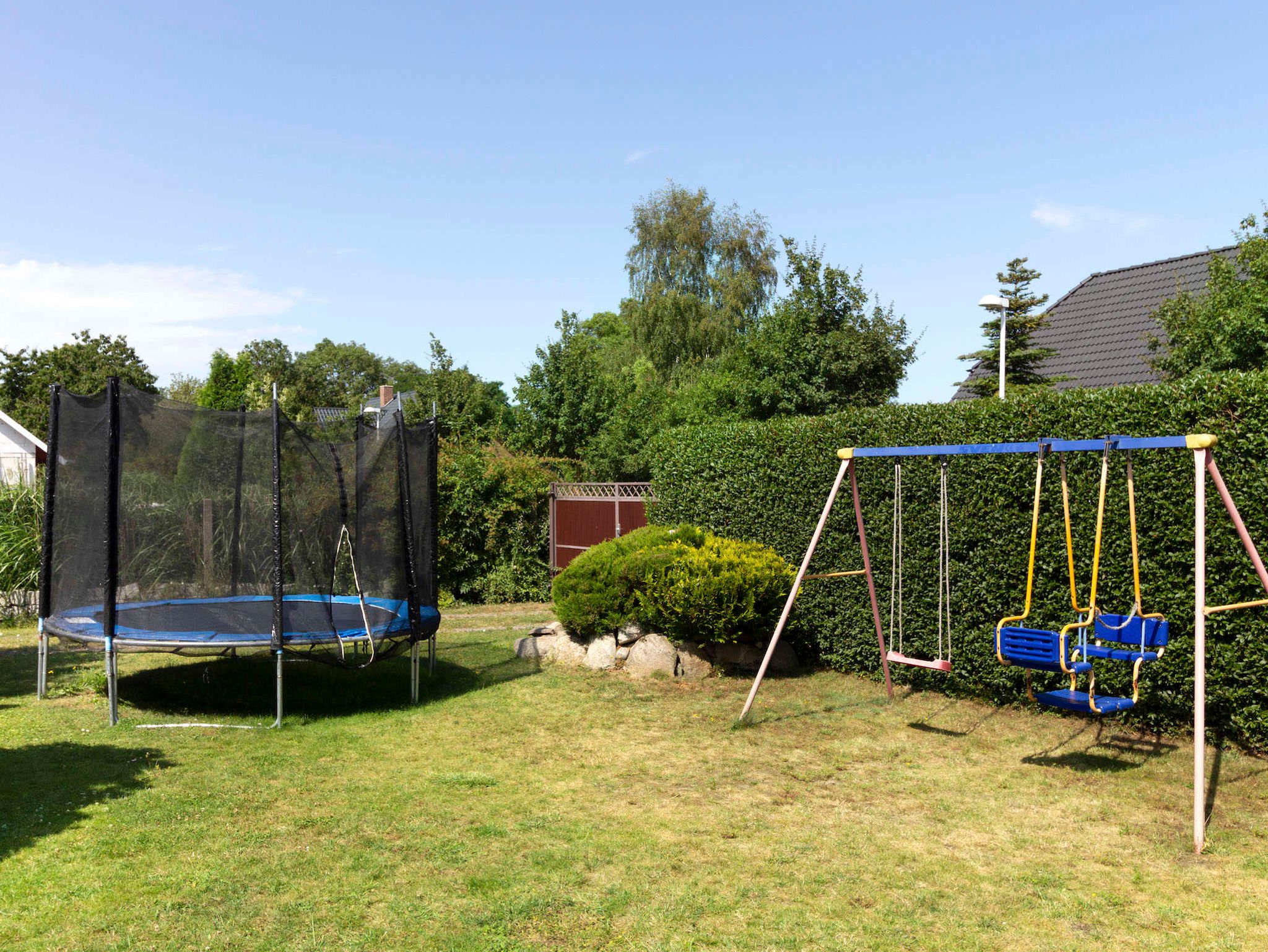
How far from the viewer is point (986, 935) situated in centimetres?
386

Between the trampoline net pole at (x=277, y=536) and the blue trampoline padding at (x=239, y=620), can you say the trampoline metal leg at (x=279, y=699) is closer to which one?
the trampoline net pole at (x=277, y=536)

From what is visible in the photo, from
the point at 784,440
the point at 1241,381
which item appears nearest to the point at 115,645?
the point at 784,440

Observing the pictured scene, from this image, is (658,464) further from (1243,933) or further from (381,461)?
(1243,933)

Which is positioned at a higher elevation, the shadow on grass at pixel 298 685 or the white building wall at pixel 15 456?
the white building wall at pixel 15 456

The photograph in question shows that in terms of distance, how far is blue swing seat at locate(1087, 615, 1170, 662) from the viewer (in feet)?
18.7

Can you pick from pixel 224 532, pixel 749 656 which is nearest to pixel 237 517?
pixel 224 532

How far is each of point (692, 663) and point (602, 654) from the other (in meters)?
1.00

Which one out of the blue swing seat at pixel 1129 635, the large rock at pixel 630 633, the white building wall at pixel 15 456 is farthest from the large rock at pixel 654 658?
the white building wall at pixel 15 456

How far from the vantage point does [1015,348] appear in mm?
20562

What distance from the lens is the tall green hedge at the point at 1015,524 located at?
608 cm

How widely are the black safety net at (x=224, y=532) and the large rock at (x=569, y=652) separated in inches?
75.4

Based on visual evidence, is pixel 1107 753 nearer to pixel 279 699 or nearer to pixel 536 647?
pixel 536 647

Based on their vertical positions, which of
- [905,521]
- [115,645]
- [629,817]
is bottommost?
[629,817]

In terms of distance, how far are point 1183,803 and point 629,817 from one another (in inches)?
130
